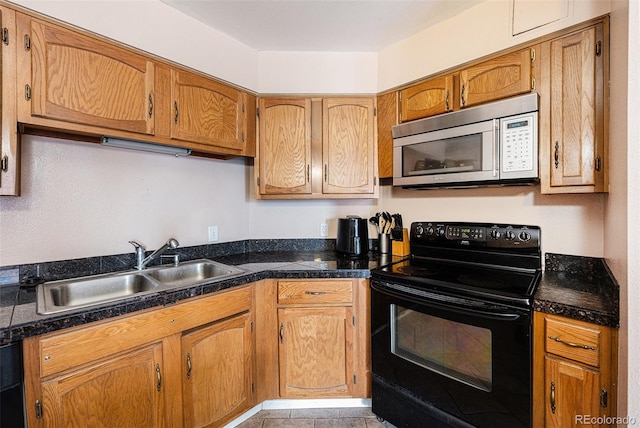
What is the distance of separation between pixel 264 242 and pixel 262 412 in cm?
118

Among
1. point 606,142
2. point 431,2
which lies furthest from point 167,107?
point 606,142

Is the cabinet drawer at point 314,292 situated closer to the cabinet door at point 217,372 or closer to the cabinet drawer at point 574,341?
the cabinet door at point 217,372

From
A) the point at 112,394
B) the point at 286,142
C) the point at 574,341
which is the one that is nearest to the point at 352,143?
the point at 286,142

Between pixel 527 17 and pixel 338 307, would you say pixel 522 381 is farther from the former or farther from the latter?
pixel 527 17

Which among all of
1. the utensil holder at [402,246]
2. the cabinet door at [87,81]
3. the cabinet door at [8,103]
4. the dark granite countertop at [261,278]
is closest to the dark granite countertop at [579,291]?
the dark granite countertop at [261,278]

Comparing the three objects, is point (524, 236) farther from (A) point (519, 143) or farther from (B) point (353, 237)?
(B) point (353, 237)

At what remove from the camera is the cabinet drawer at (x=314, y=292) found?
5.83ft

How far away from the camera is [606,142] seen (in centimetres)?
130

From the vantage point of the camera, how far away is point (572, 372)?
112 centimetres

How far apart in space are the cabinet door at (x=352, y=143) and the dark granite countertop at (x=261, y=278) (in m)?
0.61

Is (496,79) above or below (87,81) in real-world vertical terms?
above

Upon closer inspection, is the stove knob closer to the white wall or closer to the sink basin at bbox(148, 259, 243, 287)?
the white wall

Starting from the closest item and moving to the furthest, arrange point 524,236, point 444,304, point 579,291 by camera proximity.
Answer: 1. point 579,291
2. point 444,304
3. point 524,236

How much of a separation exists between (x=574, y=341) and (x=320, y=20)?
81.3 inches
